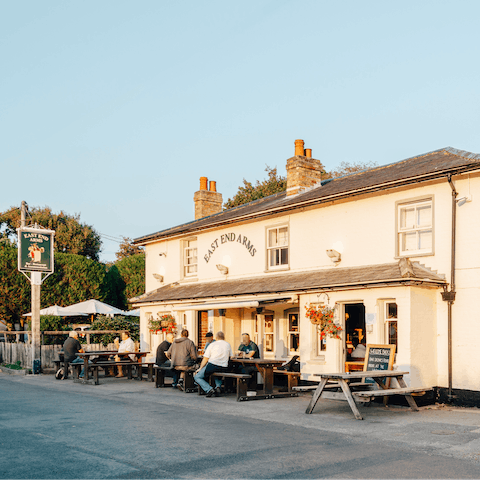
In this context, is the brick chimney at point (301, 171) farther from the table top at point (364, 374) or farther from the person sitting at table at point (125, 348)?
the table top at point (364, 374)

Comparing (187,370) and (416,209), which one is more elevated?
(416,209)

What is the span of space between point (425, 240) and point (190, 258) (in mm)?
10243

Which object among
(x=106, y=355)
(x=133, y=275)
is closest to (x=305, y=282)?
(x=106, y=355)

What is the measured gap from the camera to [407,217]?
14070 millimetres

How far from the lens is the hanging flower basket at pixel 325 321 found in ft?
45.5

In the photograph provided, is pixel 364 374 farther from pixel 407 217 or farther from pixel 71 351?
pixel 71 351

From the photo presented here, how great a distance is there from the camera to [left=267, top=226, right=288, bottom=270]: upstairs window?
17.5 metres

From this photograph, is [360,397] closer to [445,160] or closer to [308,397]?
[308,397]

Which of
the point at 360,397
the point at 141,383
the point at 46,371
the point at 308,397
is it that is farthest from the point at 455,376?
the point at 46,371

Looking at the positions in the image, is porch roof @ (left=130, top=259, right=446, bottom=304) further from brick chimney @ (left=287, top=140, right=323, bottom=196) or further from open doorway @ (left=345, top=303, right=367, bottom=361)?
brick chimney @ (left=287, top=140, right=323, bottom=196)

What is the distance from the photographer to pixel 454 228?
1269cm

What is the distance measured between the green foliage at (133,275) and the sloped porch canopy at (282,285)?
13320 mm

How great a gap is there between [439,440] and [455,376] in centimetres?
427

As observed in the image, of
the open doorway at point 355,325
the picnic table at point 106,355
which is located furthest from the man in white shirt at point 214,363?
the open doorway at point 355,325
